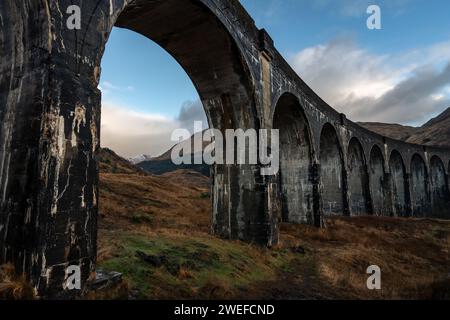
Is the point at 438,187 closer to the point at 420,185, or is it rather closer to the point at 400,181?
the point at 420,185

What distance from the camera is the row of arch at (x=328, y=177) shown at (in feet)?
45.7

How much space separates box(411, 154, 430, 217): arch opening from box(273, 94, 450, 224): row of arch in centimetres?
58

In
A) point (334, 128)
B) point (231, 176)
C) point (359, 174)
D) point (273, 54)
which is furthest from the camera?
point (359, 174)

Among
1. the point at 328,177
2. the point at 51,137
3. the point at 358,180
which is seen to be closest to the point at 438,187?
the point at 358,180

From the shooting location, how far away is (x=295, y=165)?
47.6ft

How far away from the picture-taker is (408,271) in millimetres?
7840

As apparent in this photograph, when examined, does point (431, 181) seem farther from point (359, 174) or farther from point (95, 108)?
point (95, 108)

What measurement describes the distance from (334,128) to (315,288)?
503 inches

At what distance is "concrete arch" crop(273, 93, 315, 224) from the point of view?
1380 cm

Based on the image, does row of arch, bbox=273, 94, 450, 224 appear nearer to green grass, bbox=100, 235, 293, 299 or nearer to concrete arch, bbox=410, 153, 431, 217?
concrete arch, bbox=410, 153, 431, 217

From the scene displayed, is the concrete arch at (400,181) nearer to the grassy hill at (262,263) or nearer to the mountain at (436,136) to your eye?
the grassy hill at (262,263)

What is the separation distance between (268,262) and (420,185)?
30.8m
